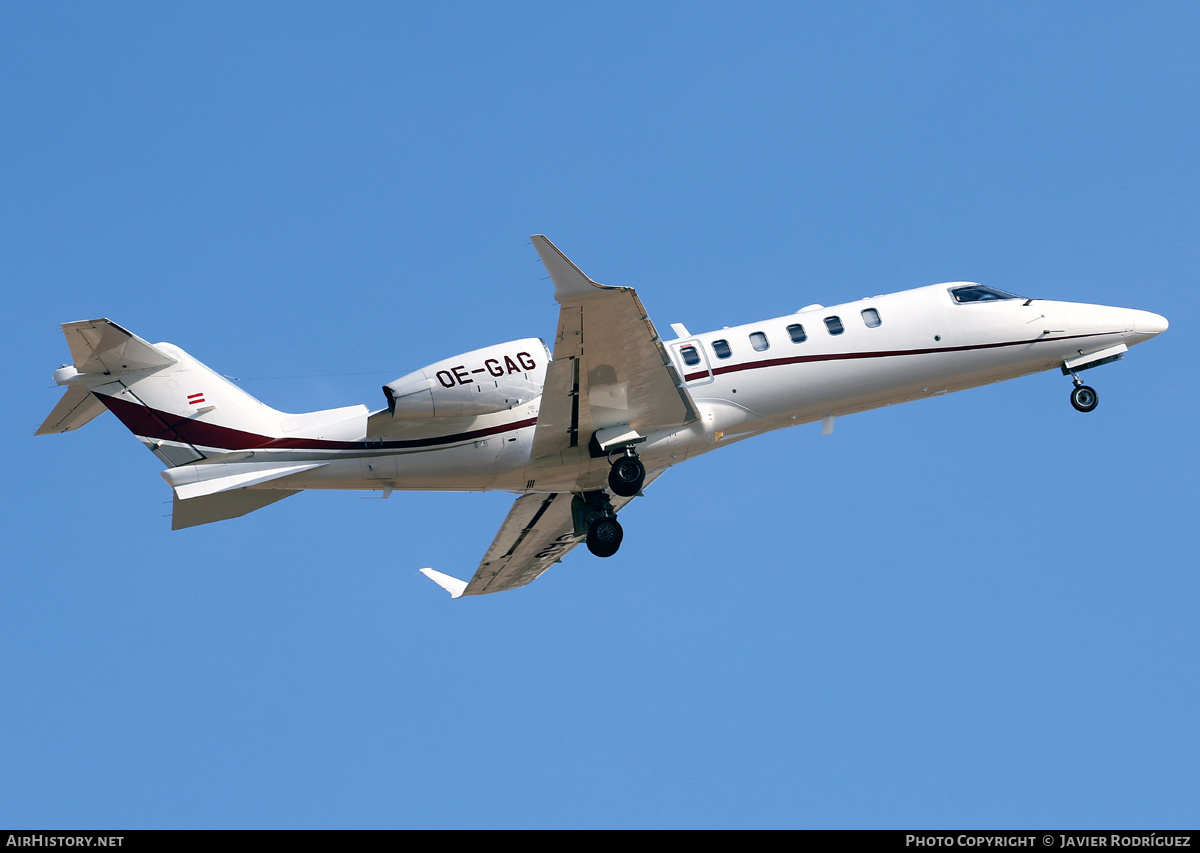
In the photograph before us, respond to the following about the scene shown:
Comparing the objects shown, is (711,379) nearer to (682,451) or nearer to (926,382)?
(682,451)

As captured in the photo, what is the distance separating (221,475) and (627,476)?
269 inches

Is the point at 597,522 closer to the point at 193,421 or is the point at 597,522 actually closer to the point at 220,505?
the point at 220,505

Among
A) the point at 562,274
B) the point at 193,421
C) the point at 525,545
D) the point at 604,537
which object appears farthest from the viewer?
the point at 525,545

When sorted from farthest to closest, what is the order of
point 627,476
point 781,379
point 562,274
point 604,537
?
point 604,537, point 781,379, point 627,476, point 562,274

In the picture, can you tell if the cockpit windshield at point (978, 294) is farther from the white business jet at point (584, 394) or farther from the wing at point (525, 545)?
the wing at point (525, 545)

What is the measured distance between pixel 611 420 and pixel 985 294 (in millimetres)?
8261

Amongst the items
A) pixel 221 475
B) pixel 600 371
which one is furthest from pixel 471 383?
pixel 221 475

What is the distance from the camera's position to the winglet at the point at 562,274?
16.5 m

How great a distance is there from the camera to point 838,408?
22.7 m

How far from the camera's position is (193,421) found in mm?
20234

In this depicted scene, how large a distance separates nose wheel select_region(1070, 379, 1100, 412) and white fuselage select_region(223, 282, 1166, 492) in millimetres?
675

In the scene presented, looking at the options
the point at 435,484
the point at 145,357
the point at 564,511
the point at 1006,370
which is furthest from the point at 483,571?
the point at 1006,370

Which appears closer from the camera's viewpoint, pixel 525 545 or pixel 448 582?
pixel 525 545

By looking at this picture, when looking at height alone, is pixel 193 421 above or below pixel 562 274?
below
